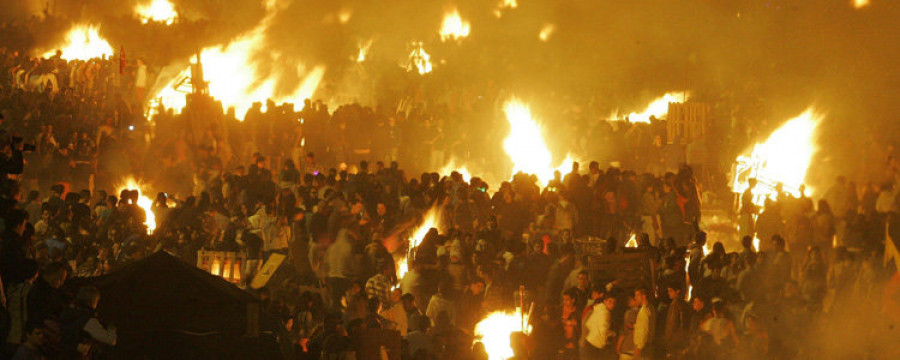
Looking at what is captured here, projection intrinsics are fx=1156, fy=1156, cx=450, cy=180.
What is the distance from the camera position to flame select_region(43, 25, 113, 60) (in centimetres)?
3622

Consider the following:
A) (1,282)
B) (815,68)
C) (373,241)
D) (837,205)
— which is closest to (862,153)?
(815,68)

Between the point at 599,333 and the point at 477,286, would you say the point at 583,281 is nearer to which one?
the point at 599,333

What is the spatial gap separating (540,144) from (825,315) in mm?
12409

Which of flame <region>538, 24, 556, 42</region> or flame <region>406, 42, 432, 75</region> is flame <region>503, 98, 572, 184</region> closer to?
flame <region>538, 24, 556, 42</region>

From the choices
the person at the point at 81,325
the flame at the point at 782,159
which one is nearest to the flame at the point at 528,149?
the flame at the point at 782,159

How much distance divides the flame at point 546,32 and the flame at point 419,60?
9.82 feet

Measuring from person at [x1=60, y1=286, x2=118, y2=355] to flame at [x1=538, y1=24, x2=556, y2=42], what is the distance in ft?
75.0

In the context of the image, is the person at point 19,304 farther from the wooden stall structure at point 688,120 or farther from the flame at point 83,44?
the flame at point 83,44

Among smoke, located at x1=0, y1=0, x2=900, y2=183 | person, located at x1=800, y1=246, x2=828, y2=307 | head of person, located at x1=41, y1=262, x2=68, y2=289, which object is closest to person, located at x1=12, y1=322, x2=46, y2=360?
head of person, located at x1=41, y1=262, x2=68, y2=289

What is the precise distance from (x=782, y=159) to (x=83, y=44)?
24.8 meters

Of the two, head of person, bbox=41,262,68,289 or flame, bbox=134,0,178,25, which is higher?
flame, bbox=134,0,178,25

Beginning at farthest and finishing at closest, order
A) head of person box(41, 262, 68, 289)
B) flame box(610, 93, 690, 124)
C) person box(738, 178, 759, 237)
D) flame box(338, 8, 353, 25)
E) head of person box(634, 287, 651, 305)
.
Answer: flame box(338, 8, 353, 25), flame box(610, 93, 690, 124), person box(738, 178, 759, 237), head of person box(634, 287, 651, 305), head of person box(41, 262, 68, 289)

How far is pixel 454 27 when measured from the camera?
3084 cm

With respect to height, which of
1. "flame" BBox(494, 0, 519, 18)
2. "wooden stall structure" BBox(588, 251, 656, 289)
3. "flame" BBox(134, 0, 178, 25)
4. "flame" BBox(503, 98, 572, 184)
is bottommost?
"wooden stall structure" BBox(588, 251, 656, 289)
